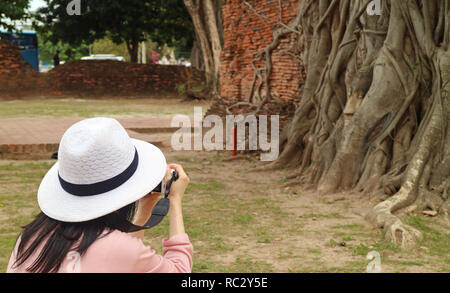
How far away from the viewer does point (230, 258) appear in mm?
5000

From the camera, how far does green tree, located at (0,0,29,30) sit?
69.3 ft

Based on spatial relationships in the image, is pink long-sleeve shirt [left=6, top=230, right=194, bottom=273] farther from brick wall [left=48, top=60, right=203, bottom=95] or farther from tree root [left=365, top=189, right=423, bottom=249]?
brick wall [left=48, top=60, right=203, bottom=95]

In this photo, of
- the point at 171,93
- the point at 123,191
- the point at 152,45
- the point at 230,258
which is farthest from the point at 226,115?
the point at 152,45

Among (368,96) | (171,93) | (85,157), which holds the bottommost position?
(171,93)

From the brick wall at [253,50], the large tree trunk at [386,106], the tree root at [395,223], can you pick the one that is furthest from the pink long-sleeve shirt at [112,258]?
the brick wall at [253,50]

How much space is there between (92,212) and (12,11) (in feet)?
70.5

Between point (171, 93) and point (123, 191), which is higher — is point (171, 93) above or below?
below

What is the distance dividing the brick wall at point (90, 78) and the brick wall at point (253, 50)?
11987 millimetres

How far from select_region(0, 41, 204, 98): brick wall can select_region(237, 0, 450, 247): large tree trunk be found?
17.7 m

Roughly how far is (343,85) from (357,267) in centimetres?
377

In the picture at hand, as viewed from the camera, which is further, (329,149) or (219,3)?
(219,3)

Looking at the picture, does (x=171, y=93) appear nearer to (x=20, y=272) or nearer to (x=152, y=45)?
(x=20, y=272)

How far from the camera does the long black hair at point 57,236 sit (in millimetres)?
1737

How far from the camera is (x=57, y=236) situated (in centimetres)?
178
